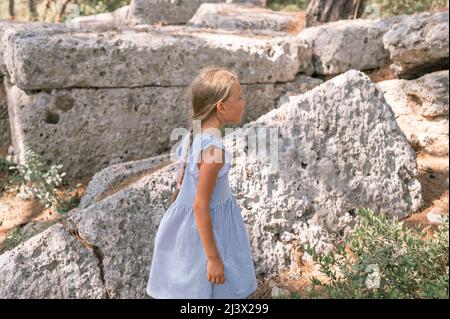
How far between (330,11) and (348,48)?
4.58 ft

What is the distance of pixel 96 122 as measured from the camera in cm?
509

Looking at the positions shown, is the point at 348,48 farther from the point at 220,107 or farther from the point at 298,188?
the point at 220,107

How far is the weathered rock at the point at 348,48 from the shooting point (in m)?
5.63

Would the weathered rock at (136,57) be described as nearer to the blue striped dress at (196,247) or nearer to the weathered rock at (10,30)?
the weathered rock at (10,30)

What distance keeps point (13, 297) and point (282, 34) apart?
4.08m

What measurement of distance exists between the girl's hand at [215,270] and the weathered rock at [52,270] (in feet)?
3.44

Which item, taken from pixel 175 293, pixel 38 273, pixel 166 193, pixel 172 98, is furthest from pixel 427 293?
pixel 172 98

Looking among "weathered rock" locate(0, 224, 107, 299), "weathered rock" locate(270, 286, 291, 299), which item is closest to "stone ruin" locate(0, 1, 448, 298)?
"weathered rock" locate(0, 224, 107, 299)

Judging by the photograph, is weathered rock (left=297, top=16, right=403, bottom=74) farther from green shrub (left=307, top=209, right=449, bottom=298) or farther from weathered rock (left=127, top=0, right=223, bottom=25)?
weathered rock (left=127, top=0, right=223, bottom=25)

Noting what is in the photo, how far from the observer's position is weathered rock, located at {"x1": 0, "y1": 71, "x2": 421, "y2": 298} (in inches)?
131

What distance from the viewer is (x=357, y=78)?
157 inches

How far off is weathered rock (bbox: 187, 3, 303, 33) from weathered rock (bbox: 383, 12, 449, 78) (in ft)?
5.87

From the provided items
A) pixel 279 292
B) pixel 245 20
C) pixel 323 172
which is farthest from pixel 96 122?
pixel 245 20

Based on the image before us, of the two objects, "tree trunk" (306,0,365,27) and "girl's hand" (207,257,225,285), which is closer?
"girl's hand" (207,257,225,285)
